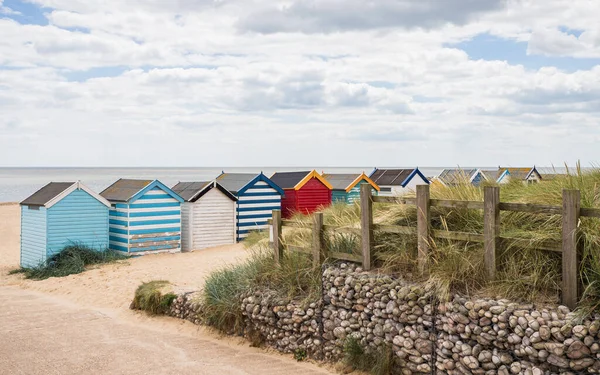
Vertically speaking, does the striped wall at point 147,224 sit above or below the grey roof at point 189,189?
below

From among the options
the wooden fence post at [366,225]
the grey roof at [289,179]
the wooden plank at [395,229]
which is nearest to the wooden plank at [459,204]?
the wooden plank at [395,229]

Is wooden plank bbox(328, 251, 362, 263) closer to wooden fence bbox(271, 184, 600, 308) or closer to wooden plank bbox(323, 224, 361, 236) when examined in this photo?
wooden fence bbox(271, 184, 600, 308)

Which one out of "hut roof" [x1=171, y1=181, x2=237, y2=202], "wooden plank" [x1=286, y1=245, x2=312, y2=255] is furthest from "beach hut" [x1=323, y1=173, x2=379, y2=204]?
"wooden plank" [x1=286, y1=245, x2=312, y2=255]

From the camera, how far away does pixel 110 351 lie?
11.8 m

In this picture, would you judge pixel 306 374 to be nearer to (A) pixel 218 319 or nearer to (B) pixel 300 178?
(A) pixel 218 319

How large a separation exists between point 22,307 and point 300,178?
491 inches

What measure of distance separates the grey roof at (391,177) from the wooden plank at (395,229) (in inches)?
691

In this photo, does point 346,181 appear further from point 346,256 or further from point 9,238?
point 9,238

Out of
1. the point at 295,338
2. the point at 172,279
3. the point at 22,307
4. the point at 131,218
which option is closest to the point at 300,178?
the point at 131,218

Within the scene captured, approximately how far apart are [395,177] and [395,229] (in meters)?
18.7

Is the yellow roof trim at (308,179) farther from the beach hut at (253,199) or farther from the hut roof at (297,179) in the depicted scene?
the beach hut at (253,199)

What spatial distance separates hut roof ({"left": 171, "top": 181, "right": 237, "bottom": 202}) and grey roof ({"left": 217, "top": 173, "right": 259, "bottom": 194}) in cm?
70

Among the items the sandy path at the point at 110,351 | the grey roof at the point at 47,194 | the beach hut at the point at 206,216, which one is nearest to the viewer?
the sandy path at the point at 110,351

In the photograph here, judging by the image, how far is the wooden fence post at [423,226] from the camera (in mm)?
9664
